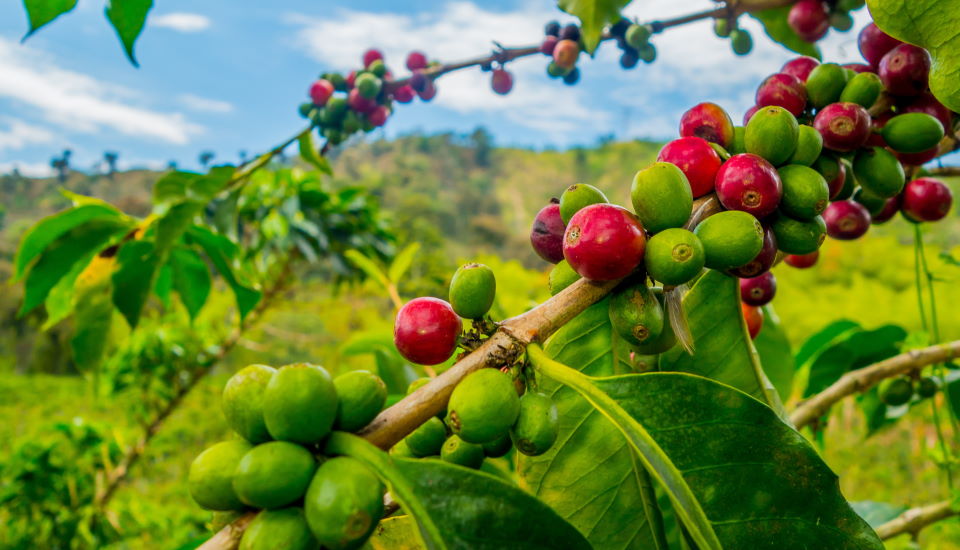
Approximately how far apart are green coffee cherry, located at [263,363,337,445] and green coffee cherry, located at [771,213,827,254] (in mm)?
541

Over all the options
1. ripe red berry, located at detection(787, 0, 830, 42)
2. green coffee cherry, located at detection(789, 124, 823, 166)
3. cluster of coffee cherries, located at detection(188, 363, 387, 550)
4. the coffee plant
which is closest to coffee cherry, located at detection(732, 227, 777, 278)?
the coffee plant

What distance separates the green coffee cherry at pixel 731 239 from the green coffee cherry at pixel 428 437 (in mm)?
327

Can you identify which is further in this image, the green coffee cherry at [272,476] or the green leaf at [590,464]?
the green leaf at [590,464]

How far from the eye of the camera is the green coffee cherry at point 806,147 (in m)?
0.74

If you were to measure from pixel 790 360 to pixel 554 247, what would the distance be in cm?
84

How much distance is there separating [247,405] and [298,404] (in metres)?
0.07

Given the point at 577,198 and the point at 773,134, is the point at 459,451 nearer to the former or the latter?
the point at 577,198

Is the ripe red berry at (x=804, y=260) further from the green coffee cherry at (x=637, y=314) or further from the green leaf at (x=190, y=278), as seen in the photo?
the green leaf at (x=190, y=278)

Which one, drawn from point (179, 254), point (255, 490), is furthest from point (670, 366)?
point (179, 254)

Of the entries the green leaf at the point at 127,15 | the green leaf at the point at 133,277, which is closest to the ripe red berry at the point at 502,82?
the green leaf at the point at 127,15

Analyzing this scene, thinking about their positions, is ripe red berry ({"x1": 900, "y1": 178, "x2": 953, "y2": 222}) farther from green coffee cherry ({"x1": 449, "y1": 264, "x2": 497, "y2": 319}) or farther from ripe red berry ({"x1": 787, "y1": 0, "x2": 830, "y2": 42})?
green coffee cherry ({"x1": 449, "y1": 264, "x2": 497, "y2": 319})

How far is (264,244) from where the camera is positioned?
3945mm

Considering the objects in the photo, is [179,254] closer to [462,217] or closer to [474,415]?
[474,415]

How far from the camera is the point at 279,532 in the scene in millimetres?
471
